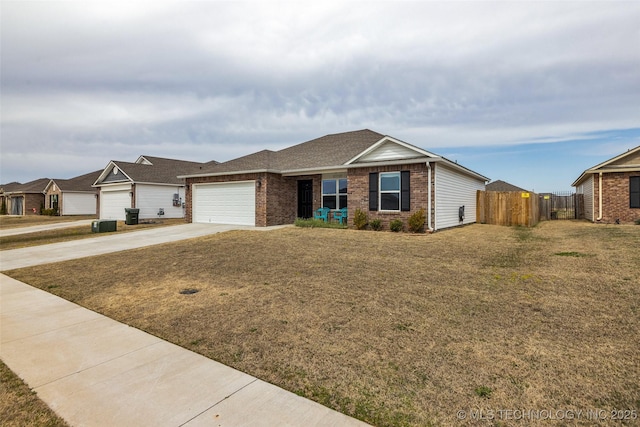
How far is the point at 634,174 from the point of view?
1631cm

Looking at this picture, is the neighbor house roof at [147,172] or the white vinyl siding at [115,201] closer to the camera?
the neighbor house roof at [147,172]

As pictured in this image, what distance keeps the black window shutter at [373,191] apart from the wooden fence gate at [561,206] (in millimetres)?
15329

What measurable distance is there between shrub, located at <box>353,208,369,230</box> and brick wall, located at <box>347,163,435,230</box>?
0.27 metres

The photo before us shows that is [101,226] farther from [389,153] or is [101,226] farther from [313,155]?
[389,153]

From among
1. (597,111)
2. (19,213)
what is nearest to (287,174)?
(597,111)

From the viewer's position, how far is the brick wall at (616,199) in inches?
650

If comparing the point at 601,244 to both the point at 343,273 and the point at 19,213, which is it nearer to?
the point at 343,273

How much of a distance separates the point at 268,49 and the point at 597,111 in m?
21.9

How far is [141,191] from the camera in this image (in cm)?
2541

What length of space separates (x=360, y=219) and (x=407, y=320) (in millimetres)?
10223

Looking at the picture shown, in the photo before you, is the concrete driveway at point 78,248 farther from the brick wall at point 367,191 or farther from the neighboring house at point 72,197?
the neighboring house at point 72,197

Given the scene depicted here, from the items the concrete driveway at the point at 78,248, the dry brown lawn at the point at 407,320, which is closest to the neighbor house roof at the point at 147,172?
the concrete driveway at the point at 78,248

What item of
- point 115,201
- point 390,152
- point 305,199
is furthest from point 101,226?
point 390,152

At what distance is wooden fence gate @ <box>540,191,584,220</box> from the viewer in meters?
22.6
